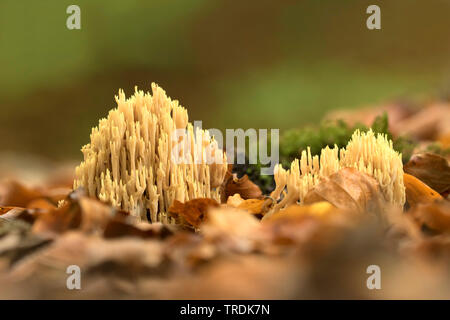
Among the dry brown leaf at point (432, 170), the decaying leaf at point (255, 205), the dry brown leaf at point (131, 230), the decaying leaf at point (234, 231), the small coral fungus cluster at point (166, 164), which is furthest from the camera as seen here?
the dry brown leaf at point (432, 170)

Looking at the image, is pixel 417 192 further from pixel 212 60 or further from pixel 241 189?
pixel 212 60

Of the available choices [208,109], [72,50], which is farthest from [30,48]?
[208,109]

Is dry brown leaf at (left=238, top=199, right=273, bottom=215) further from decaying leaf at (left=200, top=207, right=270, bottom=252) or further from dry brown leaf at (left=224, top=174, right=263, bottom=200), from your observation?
decaying leaf at (left=200, top=207, right=270, bottom=252)

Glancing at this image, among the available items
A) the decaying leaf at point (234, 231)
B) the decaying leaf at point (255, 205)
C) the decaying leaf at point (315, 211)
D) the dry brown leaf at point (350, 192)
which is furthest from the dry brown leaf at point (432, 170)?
the decaying leaf at point (234, 231)

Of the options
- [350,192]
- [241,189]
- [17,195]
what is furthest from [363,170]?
[17,195]

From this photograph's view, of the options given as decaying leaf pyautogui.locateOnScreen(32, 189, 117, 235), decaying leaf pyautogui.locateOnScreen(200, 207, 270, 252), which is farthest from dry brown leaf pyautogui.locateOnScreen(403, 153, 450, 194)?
decaying leaf pyautogui.locateOnScreen(32, 189, 117, 235)

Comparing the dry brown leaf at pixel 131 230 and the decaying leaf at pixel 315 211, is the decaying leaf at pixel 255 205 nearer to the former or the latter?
the decaying leaf at pixel 315 211
